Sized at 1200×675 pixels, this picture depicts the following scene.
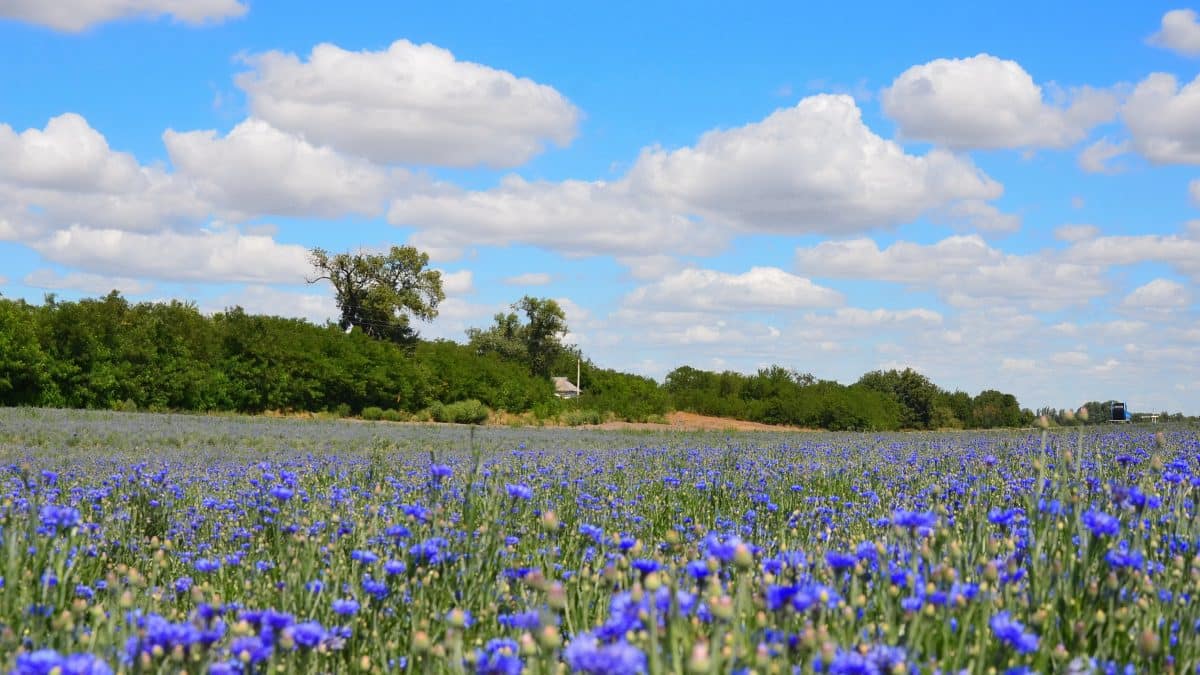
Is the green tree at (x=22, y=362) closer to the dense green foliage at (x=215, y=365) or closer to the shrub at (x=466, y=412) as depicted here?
the dense green foliage at (x=215, y=365)

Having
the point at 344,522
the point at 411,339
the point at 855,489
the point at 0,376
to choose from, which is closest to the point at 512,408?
the point at 411,339

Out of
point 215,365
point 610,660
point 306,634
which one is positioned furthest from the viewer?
point 215,365

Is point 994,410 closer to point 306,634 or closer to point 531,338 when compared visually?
point 531,338

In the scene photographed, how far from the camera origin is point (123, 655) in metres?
2.67

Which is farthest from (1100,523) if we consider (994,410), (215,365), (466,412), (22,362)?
(994,410)

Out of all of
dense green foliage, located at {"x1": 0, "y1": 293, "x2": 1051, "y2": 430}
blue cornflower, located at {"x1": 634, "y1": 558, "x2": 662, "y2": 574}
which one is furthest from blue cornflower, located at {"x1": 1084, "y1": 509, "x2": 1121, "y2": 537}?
dense green foliage, located at {"x1": 0, "y1": 293, "x2": 1051, "y2": 430}

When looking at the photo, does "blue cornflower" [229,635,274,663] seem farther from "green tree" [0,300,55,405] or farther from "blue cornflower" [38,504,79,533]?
"green tree" [0,300,55,405]

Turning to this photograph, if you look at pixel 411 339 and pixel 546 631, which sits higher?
pixel 411 339

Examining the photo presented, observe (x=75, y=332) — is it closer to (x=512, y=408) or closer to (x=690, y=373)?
(x=512, y=408)

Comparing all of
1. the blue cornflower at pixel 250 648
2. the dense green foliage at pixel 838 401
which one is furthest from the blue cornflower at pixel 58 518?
the dense green foliage at pixel 838 401

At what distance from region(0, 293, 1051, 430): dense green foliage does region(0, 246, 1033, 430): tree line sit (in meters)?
0.05

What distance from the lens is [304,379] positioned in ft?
115

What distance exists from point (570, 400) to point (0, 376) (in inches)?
877

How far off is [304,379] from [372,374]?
2638mm
